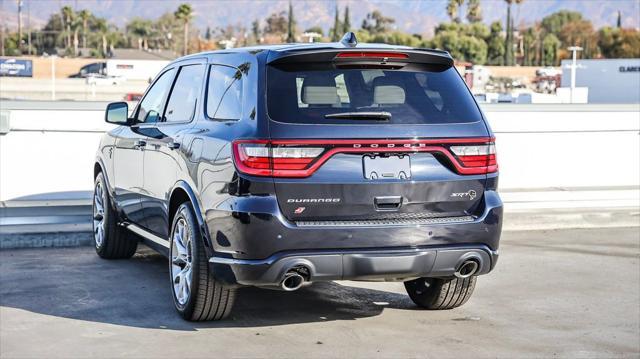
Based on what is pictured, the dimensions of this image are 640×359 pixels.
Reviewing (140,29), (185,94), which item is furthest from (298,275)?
(140,29)

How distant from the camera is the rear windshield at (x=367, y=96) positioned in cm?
633

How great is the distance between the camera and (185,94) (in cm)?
767

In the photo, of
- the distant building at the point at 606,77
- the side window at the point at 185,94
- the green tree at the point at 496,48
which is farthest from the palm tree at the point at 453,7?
the side window at the point at 185,94

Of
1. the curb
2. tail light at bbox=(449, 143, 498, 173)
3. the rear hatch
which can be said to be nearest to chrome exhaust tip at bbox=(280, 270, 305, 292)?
the rear hatch

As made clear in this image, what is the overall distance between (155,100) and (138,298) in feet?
5.24

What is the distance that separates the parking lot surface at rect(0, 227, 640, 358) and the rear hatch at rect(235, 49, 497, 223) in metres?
0.88

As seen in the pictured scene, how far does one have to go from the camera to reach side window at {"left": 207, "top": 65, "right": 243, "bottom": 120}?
6.61m

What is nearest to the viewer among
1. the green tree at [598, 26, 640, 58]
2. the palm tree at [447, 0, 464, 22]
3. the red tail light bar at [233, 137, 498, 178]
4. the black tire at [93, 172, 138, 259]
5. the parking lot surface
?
the red tail light bar at [233, 137, 498, 178]

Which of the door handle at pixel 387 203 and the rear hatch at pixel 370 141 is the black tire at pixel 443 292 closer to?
the rear hatch at pixel 370 141

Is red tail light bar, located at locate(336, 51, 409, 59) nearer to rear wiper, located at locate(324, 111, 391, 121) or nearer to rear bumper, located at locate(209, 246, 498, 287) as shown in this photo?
rear wiper, located at locate(324, 111, 391, 121)

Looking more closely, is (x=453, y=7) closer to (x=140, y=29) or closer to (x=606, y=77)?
(x=140, y=29)

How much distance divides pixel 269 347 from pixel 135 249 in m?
3.42

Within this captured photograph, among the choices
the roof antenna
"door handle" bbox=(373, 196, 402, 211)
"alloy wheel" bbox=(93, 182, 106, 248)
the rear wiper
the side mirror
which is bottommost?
"alloy wheel" bbox=(93, 182, 106, 248)

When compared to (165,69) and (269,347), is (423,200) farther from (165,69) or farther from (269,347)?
(165,69)
